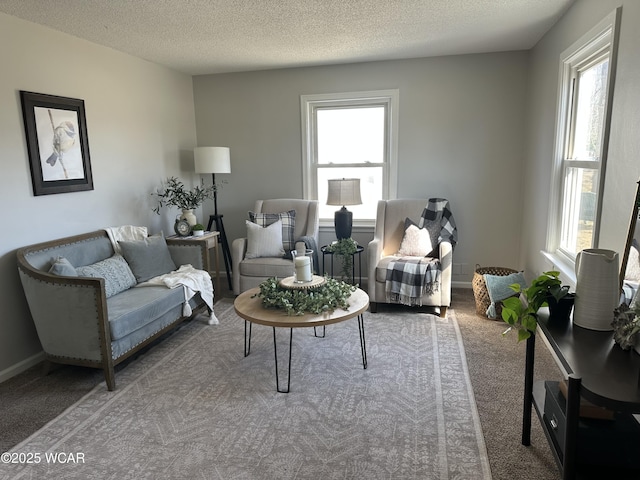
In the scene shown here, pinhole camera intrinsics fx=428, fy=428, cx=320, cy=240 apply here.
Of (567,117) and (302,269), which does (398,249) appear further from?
(567,117)

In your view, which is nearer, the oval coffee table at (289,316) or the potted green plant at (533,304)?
the potted green plant at (533,304)

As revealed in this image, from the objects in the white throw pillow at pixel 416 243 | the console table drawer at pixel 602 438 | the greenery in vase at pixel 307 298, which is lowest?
the console table drawer at pixel 602 438

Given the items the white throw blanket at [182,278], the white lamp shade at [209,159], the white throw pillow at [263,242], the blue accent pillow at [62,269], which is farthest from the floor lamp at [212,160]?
the blue accent pillow at [62,269]

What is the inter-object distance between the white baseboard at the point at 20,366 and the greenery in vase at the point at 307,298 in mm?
1750

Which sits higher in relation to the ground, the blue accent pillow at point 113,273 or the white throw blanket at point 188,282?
the blue accent pillow at point 113,273

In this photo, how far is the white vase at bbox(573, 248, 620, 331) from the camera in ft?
5.23

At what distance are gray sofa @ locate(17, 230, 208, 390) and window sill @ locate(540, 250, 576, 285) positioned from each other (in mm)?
2814

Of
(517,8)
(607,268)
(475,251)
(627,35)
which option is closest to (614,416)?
(607,268)

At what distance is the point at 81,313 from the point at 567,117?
3617 mm

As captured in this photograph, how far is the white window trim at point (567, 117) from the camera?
7.62 feet

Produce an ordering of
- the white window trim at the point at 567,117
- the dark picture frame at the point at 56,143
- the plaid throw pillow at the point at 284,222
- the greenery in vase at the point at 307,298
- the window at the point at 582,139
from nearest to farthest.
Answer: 1. the white window trim at the point at 567,117
2. the window at the point at 582,139
3. the greenery in vase at the point at 307,298
4. the dark picture frame at the point at 56,143
5. the plaid throw pillow at the point at 284,222

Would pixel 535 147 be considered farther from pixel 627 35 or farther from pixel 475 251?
pixel 627 35

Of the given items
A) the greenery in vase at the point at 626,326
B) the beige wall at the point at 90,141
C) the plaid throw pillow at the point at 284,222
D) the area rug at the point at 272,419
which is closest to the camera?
the greenery in vase at the point at 626,326

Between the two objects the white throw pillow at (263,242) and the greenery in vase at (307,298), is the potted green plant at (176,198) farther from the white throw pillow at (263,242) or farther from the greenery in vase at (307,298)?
the greenery in vase at (307,298)
